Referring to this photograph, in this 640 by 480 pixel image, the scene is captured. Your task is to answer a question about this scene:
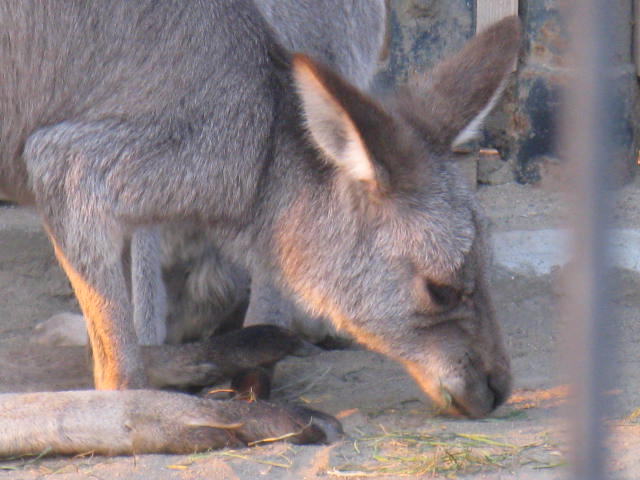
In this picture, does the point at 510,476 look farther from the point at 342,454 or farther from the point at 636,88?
the point at 636,88

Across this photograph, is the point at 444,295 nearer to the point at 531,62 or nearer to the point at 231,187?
the point at 231,187

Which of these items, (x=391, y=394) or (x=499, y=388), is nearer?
(x=499, y=388)

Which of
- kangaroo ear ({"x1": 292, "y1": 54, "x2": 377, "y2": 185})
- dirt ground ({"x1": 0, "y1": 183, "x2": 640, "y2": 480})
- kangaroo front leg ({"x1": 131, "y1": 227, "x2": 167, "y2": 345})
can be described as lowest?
dirt ground ({"x1": 0, "y1": 183, "x2": 640, "y2": 480})

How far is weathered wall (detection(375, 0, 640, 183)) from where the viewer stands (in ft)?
17.0

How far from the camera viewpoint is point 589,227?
1.01 metres

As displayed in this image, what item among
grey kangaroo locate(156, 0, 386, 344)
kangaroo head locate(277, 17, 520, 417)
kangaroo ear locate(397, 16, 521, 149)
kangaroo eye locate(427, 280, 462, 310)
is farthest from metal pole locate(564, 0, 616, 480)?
grey kangaroo locate(156, 0, 386, 344)

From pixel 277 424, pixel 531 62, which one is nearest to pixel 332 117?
pixel 277 424

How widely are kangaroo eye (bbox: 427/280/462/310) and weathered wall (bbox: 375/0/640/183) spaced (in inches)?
93.7

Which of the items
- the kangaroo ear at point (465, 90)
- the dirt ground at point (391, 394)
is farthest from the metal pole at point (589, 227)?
the kangaroo ear at point (465, 90)

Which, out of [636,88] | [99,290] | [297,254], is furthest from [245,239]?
[636,88]

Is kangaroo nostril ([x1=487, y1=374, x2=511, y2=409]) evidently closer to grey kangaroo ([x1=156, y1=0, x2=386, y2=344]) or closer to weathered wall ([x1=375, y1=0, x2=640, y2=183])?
grey kangaroo ([x1=156, y1=0, x2=386, y2=344])

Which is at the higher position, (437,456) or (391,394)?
(437,456)

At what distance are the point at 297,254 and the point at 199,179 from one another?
0.39m

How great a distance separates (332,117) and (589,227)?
1826mm
